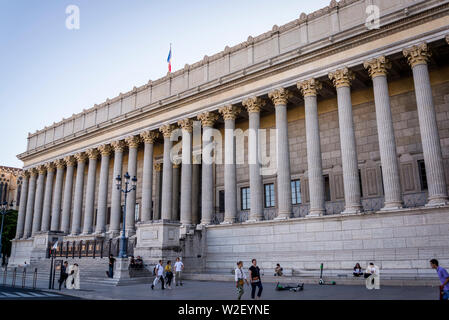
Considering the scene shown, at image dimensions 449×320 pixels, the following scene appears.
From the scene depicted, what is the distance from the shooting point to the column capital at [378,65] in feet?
81.0

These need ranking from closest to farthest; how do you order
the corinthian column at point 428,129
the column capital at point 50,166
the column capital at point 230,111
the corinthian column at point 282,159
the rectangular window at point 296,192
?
the corinthian column at point 428,129 < the corinthian column at point 282,159 < the column capital at point 230,111 < the rectangular window at point 296,192 < the column capital at point 50,166

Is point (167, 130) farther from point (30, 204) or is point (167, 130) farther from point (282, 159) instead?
point (30, 204)

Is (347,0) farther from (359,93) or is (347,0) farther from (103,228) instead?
(103,228)

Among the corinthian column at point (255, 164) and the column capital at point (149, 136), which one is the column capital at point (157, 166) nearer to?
the column capital at point (149, 136)

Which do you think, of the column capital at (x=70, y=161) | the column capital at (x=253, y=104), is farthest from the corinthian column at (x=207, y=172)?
the column capital at (x=70, y=161)

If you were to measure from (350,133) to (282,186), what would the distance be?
19.0 feet

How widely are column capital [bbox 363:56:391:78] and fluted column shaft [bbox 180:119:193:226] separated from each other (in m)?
15.7

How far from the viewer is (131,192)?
3775 cm

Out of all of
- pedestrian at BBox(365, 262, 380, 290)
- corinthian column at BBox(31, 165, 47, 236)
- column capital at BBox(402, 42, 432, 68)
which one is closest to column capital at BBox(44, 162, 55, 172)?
corinthian column at BBox(31, 165, 47, 236)

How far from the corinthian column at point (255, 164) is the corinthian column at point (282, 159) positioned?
4.97 feet

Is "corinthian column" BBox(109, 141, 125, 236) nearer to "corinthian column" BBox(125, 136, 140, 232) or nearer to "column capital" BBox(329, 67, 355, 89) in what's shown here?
"corinthian column" BBox(125, 136, 140, 232)

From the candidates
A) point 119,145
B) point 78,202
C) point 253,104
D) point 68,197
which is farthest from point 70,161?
point 253,104

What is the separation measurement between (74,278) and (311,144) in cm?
1681
